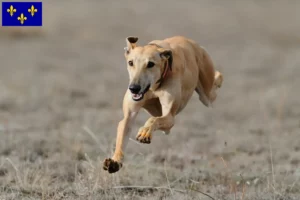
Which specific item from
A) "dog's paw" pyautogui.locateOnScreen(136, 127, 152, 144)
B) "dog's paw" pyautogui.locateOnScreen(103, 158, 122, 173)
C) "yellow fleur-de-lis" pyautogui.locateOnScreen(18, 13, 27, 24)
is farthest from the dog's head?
"yellow fleur-de-lis" pyautogui.locateOnScreen(18, 13, 27, 24)

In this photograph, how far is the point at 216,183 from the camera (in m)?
8.80

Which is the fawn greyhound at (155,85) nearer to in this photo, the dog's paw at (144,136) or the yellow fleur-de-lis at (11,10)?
the dog's paw at (144,136)

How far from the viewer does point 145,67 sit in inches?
263

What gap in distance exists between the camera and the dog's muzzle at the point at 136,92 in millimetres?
6523

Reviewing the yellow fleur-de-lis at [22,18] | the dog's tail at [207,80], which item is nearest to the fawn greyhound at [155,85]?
the dog's tail at [207,80]

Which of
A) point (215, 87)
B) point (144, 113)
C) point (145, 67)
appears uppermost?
point (145, 67)

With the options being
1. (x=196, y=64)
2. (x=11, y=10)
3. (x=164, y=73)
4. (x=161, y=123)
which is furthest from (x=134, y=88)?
(x=11, y=10)

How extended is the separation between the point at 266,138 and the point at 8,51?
481 inches

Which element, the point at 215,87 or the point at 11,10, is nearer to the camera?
the point at 215,87

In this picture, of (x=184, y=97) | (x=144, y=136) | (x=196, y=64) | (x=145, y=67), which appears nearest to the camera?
(x=144, y=136)

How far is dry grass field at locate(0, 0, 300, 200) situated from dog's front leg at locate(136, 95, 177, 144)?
2.88 feet

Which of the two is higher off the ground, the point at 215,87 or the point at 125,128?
the point at 125,128

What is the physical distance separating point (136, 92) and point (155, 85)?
1.32 ft

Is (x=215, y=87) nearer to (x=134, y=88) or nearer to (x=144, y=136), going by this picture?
(x=134, y=88)
